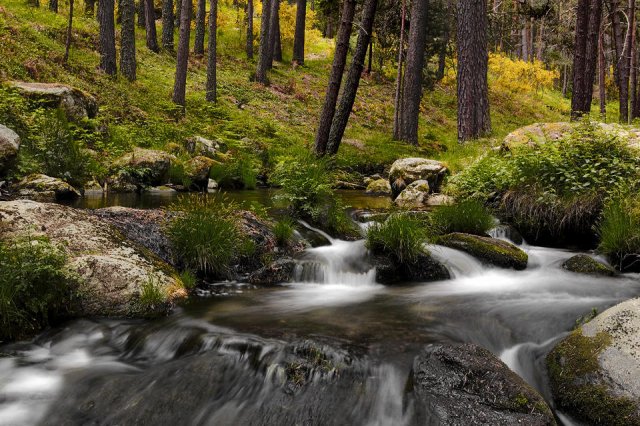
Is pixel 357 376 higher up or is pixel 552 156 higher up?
pixel 552 156

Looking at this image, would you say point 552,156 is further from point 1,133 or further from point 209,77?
point 209,77

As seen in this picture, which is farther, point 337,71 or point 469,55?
point 469,55

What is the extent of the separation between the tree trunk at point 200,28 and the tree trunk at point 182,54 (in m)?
6.37

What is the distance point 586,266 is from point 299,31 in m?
25.8

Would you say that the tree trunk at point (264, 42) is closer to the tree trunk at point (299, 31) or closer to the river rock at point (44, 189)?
the tree trunk at point (299, 31)

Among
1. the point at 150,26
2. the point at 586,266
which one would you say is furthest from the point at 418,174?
the point at 150,26

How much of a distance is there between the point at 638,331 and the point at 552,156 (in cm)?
520

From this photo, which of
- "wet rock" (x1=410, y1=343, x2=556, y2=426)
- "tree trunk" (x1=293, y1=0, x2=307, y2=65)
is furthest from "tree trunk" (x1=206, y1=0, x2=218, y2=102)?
"wet rock" (x1=410, y1=343, x2=556, y2=426)

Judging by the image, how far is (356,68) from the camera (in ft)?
37.6

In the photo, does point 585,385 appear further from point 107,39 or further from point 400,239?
point 107,39

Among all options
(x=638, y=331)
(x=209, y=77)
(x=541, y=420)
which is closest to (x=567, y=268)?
(x=638, y=331)

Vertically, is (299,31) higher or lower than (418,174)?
higher

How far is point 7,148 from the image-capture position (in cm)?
827

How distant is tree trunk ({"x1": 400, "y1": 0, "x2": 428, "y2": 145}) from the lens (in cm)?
1723
